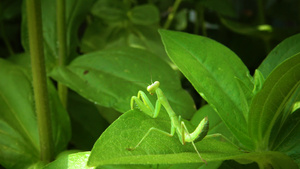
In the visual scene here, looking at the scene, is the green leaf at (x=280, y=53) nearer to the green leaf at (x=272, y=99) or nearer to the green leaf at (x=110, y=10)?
the green leaf at (x=272, y=99)

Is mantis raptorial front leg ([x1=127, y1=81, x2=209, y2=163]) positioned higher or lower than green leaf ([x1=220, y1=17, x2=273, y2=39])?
higher

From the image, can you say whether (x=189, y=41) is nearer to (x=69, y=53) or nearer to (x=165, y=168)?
(x=165, y=168)

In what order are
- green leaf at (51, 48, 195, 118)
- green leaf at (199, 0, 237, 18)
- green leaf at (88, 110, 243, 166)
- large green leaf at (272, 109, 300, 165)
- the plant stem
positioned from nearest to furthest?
green leaf at (88, 110, 243, 166) → large green leaf at (272, 109, 300, 165) → green leaf at (51, 48, 195, 118) → the plant stem → green leaf at (199, 0, 237, 18)

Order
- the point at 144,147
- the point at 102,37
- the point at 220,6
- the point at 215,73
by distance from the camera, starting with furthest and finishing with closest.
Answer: the point at 220,6 < the point at 102,37 < the point at 215,73 < the point at 144,147

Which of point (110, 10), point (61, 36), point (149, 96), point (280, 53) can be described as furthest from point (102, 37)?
point (280, 53)

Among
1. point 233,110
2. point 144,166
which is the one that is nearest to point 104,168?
point 144,166

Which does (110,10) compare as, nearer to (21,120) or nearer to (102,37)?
(102,37)

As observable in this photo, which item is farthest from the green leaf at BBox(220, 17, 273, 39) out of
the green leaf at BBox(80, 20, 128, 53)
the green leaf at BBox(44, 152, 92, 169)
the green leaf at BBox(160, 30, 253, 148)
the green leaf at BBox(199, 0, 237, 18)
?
A: the green leaf at BBox(44, 152, 92, 169)

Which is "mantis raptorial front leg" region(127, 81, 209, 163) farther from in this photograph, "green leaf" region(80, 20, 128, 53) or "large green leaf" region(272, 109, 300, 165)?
"green leaf" region(80, 20, 128, 53)
